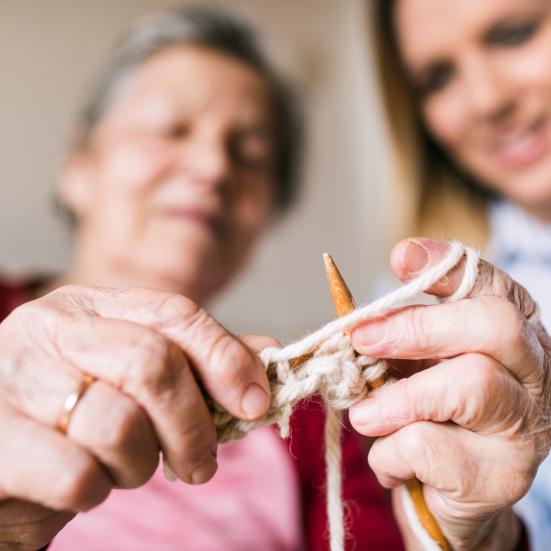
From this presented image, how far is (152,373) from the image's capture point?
37 centimetres

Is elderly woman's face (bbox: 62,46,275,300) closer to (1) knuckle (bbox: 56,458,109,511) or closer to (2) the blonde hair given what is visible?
(2) the blonde hair

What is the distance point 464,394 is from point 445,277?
0.09 m

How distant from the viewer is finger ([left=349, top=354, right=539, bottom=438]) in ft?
1.34

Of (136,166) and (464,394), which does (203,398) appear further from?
(136,166)

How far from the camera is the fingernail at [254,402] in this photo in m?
0.40

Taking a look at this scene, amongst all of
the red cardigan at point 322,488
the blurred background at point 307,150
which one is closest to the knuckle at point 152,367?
the red cardigan at point 322,488

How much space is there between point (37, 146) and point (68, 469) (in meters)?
1.28

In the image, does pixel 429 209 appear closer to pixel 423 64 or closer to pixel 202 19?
pixel 423 64

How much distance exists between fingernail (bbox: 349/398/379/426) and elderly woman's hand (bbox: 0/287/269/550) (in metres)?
0.08

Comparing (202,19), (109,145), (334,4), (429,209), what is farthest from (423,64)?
(334,4)

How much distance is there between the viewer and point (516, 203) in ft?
3.78

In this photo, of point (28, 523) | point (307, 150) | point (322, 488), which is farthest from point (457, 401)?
point (307, 150)

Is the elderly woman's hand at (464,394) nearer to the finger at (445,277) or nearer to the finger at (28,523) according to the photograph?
the finger at (445,277)

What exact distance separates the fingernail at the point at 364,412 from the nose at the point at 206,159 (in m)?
0.63
